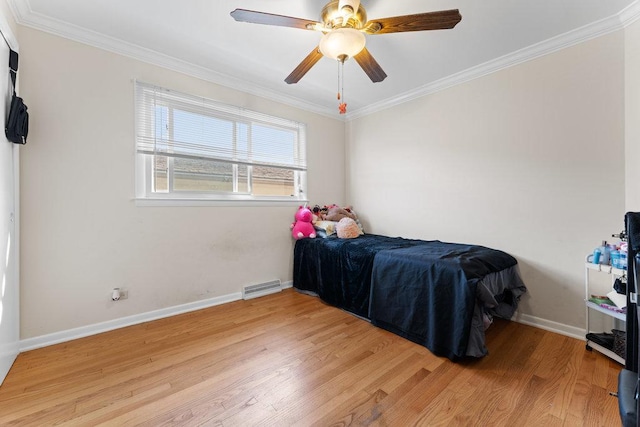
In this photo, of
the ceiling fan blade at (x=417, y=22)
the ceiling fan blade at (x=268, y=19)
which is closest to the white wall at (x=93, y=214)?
the ceiling fan blade at (x=268, y=19)

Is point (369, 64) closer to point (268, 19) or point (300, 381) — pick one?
point (268, 19)

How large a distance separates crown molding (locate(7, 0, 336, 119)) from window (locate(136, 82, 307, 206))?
237 mm

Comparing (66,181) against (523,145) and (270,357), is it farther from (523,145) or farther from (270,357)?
(523,145)

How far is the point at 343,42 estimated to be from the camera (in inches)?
63.5

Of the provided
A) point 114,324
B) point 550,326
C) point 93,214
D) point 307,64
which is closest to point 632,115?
point 550,326

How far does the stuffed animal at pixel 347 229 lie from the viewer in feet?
10.4

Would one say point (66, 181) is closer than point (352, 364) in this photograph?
No

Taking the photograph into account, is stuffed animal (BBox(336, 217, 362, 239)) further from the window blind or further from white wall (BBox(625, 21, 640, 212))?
white wall (BBox(625, 21, 640, 212))

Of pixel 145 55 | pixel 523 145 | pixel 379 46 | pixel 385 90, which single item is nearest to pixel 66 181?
pixel 145 55

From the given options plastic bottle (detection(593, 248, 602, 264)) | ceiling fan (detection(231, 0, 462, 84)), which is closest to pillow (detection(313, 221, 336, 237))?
Result: ceiling fan (detection(231, 0, 462, 84))

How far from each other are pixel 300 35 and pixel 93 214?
7.44 feet

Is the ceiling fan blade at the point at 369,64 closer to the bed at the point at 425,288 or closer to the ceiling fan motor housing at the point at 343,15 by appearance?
the ceiling fan motor housing at the point at 343,15

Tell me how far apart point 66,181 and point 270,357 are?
2.10m

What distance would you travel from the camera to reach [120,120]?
2.28m
